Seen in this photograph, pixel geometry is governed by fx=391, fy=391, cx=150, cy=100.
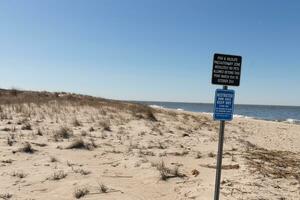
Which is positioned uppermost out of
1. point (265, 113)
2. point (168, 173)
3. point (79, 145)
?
point (265, 113)

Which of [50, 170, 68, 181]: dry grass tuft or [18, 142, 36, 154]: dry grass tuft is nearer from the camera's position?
[50, 170, 68, 181]: dry grass tuft

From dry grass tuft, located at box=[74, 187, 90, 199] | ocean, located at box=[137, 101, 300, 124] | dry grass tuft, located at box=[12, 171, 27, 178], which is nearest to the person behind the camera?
dry grass tuft, located at box=[74, 187, 90, 199]

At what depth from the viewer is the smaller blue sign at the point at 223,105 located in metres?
5.40

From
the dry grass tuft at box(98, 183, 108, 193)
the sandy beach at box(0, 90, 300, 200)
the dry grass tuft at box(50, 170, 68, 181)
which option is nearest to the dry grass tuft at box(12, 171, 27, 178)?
the sandy beach at box(0, 90, 300, 200)

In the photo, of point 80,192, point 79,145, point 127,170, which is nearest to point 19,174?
point 80,192

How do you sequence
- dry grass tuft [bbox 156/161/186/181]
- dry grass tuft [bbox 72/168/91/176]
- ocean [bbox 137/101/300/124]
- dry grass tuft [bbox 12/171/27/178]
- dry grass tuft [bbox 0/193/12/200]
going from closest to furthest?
dry grass tuft [bbox 0/193/12/200] → dry grass tuft [bbox 12/171/27/178] → dry grass tuft [bbox 156/161/186/181] → dry grass tuft [bbox 72/168/91/176] → ocean [bbox 137/101/300/124]

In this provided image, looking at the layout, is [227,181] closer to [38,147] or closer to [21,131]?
[38,147]

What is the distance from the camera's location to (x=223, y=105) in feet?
17.8

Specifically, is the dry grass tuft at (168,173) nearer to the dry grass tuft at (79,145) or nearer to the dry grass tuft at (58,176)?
the dry grass tuft at (58,176)

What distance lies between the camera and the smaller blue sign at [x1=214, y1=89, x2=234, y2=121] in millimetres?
5398

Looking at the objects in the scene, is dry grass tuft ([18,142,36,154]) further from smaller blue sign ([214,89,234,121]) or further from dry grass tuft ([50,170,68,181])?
smaller blue sign ([214,89,234,121])

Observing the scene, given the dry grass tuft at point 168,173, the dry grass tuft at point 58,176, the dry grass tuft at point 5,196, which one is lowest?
the dry grass tuft at point 5,196

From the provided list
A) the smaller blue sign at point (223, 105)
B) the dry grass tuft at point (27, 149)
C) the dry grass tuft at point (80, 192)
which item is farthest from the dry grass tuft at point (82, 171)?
the smaller blue sign at point (223, 105)

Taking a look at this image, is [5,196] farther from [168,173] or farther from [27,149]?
[27,149]
